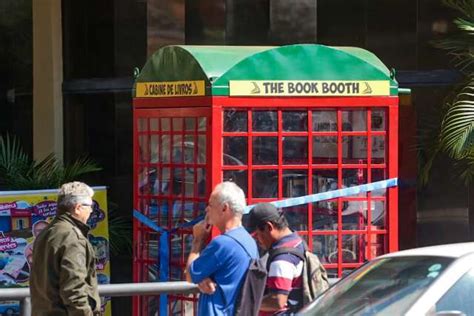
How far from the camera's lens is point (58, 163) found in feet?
37.2

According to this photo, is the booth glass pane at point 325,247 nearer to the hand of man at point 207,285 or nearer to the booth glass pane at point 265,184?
the booth glass pane at point 265,184

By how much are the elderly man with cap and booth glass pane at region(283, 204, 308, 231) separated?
180 cm

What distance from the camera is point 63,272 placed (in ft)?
19.9

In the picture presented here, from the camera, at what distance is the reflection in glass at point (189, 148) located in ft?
25.8

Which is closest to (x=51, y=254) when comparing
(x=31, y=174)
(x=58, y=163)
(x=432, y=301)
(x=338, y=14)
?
(x=432, y=301)

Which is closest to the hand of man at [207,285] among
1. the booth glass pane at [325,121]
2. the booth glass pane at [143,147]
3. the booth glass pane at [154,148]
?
the booth glass pane at [325,121]

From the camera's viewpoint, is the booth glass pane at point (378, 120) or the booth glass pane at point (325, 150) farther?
the booth glass pane at point (378, 120)

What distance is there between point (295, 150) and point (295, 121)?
237 millimetres

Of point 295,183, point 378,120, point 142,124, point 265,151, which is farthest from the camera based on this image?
point 142,124

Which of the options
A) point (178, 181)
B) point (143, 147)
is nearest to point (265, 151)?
point (178, 181)

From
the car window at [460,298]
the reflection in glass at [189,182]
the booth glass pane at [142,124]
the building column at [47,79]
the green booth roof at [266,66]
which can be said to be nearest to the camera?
the car window at [460,298]

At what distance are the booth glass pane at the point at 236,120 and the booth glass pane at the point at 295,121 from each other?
335 mm

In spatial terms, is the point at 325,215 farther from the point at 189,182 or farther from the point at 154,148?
the point at 154,148

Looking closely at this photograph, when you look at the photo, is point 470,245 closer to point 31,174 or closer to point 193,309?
point 193,309
